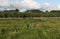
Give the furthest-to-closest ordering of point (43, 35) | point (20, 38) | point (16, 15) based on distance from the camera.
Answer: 1. point (16, 15)
2. point (43, 35)
3. point (20, 38)

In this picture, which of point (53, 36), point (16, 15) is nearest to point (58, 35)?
point (53, 36)

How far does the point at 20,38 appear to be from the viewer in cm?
1606

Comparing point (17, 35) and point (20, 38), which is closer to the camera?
point (20, 38)

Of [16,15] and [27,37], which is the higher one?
[27,37]

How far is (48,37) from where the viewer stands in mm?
16641

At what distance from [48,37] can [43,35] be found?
1.92ft

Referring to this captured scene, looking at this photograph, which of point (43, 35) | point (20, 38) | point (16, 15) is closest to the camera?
point (20, 38)

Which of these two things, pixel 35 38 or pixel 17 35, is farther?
pixel 17 35

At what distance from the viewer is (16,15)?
305ft

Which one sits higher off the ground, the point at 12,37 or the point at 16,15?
the point at 12,37

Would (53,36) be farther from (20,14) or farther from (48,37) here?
(20,14)

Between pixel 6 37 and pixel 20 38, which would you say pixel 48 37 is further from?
pixel 6 37

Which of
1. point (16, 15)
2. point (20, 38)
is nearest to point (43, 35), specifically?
point (20, 38)

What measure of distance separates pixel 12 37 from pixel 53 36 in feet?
10.5
